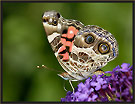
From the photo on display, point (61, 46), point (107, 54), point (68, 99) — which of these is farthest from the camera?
point (61, 46)

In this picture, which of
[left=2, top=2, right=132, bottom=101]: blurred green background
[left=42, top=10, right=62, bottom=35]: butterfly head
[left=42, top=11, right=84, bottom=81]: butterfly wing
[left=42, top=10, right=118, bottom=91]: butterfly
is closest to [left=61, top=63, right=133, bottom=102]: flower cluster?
[left=42, top=10, right=118, bottom=91]: butterfly

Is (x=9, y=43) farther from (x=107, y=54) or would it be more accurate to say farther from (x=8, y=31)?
(x=107, y=54)

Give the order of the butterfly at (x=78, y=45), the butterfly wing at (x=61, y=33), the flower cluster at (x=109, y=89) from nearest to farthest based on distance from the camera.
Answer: the flower cluster at (x=109, y=89), the butterfly at (x=78, y=45), the butterfly wing at (x=61, y=33)

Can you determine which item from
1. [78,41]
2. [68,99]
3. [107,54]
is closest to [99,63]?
[107,54]

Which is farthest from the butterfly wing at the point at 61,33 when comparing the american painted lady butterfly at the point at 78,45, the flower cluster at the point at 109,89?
the flower cluster at the point at 109,89

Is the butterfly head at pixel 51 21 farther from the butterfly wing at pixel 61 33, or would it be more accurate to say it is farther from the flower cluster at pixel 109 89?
the flower cluster at pixel 109 89

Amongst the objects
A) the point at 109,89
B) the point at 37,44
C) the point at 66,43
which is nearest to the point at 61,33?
the point at 66,43

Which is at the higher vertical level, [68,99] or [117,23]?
[117,23]
